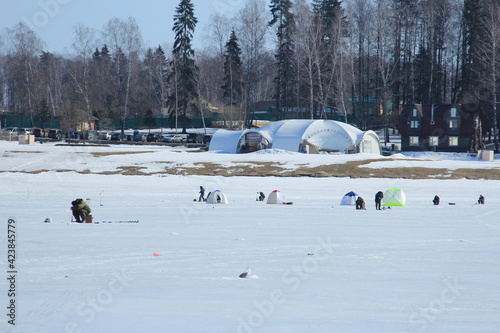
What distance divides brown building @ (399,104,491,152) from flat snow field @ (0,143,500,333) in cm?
3570

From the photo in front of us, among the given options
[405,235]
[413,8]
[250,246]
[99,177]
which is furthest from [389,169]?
[413,8]

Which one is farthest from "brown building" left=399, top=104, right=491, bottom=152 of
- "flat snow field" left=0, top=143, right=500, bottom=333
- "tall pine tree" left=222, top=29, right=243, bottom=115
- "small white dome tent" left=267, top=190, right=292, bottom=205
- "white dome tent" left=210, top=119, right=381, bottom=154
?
"small white dome tent" left=267, top=190, right=292, bottom=205

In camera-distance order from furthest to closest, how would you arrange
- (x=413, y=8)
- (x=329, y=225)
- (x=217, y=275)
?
(x=413, y=8)
(x=329, y=225)
(x=217, y=275)

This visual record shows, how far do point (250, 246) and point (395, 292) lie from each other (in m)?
4.71

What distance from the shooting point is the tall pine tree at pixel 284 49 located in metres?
68.9

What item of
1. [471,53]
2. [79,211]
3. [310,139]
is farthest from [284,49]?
[79,211]

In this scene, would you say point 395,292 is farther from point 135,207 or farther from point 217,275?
point 135,207

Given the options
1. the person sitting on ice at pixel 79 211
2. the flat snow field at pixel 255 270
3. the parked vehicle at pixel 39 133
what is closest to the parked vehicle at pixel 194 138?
the parked vehicle at pixel 39 133

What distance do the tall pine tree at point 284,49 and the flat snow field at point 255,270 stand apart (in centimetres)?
4911

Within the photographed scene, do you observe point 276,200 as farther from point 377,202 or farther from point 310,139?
point 310,139

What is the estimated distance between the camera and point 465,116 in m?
55.4

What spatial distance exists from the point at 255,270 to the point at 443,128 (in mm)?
49567

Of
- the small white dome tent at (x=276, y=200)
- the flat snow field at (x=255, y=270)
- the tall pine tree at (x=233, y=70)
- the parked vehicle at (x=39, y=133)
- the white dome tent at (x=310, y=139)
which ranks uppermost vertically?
the tall pine tree at (x=233, y=70)

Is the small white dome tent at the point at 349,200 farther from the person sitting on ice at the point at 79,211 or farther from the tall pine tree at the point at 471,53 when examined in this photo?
the tall pine tree at the point at 471,53
